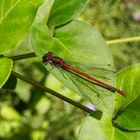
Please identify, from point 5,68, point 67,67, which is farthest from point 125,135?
point 5,68

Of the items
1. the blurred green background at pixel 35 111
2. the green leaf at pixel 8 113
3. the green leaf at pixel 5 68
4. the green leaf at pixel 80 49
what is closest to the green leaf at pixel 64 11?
the green leaf at pixel 80 49

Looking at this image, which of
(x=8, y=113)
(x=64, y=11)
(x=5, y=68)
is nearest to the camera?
(x=5, y=68)

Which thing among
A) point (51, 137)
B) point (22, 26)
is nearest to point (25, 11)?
point (22, 26)

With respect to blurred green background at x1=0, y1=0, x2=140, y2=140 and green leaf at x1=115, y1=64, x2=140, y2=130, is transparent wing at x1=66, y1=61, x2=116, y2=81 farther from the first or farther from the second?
blurred green background at x1=0, y1=0, x2=140, y2=140

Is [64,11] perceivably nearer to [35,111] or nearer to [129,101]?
[129,101]

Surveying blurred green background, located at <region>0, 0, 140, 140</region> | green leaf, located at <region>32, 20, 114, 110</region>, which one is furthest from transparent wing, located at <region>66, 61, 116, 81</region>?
blurred green background, located at <region>0, 0, 140, 140</region>

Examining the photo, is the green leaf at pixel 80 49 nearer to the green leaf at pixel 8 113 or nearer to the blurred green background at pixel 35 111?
the blurred green background at pixel 35 111

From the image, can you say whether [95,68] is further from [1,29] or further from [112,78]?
[1,29]
